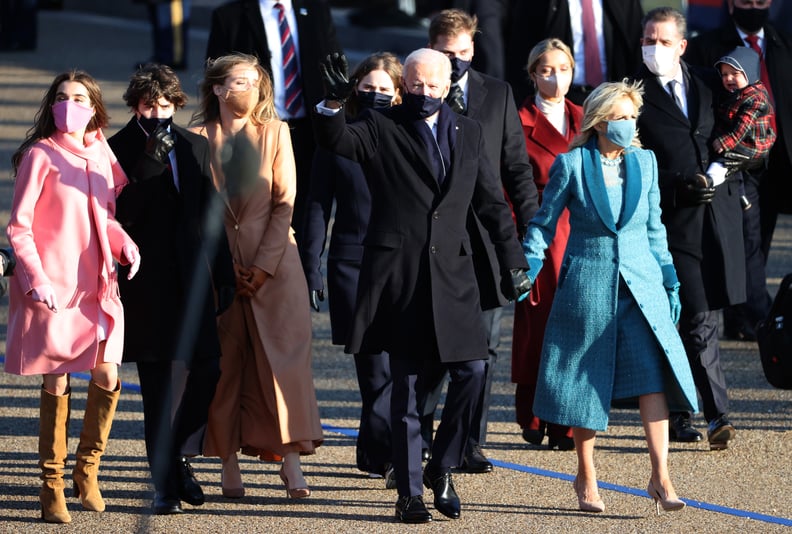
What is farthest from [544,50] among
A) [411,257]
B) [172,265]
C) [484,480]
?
[172,265]

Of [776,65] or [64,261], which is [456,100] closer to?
[64,261]

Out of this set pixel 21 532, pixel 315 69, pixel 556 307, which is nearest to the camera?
pixel 21 532

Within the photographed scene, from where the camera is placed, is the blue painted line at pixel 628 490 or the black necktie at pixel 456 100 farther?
the black necktie at pixel 456 100

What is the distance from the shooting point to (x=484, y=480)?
716 cm

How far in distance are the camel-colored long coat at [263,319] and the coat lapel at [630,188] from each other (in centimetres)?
131

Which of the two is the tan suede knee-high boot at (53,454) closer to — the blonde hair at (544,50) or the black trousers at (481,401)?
the black trousers at (481,401)

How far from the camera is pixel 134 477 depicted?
7.14m

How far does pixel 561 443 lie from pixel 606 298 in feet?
3.82

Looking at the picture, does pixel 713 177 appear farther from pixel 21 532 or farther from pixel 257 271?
pixel 21 532

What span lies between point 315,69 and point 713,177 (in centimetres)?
236

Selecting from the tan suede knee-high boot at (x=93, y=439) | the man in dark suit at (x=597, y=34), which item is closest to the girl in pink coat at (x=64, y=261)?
the tan suede knee-high boot at (x=93, y=439)

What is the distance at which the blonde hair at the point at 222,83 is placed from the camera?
681cm

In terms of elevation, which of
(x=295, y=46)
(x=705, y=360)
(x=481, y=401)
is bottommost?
(x=481, y=401)

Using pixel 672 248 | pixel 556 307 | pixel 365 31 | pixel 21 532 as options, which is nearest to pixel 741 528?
pixel 556 307
